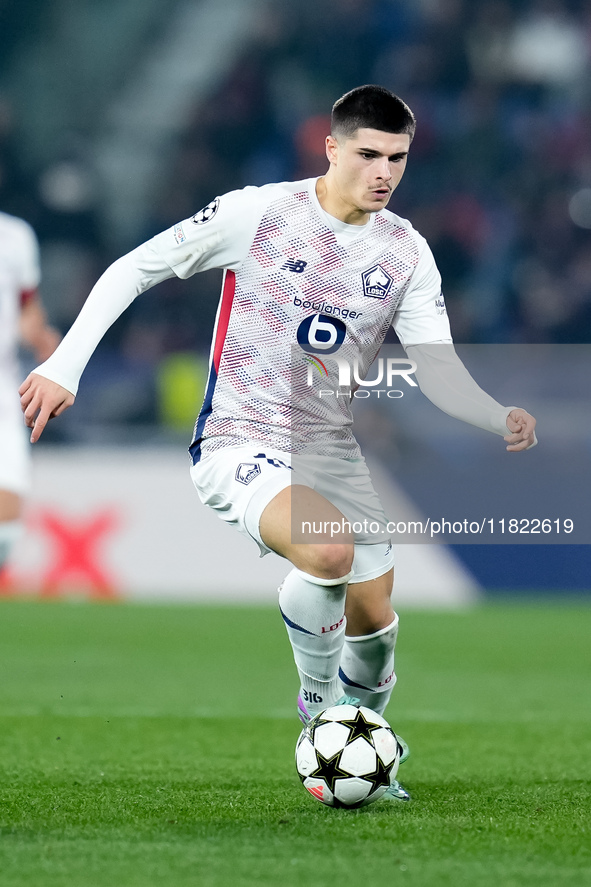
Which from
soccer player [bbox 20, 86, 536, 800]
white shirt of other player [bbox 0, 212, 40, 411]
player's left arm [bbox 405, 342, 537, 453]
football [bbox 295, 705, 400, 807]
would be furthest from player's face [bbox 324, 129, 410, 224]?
white shirt of other player [bbox 0, 212, 40, 411]

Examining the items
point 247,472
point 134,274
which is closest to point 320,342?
point 247,472

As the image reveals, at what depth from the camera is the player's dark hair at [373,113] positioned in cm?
409

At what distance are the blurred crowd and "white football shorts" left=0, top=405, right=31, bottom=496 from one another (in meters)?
6.37

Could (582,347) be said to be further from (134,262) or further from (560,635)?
(134,262)

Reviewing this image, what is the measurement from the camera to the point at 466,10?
16.0 metres

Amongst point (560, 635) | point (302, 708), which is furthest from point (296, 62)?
point (302, 708)

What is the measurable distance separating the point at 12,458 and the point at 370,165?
2.74 m

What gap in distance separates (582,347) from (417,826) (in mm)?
9035

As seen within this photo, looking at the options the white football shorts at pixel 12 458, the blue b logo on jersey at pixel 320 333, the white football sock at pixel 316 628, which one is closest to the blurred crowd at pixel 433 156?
the white football shorts at pixel 12 458

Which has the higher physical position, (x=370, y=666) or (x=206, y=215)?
(x=206, y=215)

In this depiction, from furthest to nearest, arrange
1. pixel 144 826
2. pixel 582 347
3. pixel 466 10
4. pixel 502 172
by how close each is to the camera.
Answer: pixel 466 10 → pixel 502 172 → pixel 582 347 → pixel 144 826

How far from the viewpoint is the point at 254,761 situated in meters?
4.95

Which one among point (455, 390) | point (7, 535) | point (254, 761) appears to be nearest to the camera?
point (455, 390)

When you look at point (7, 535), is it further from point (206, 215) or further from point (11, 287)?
point (206, 215)
